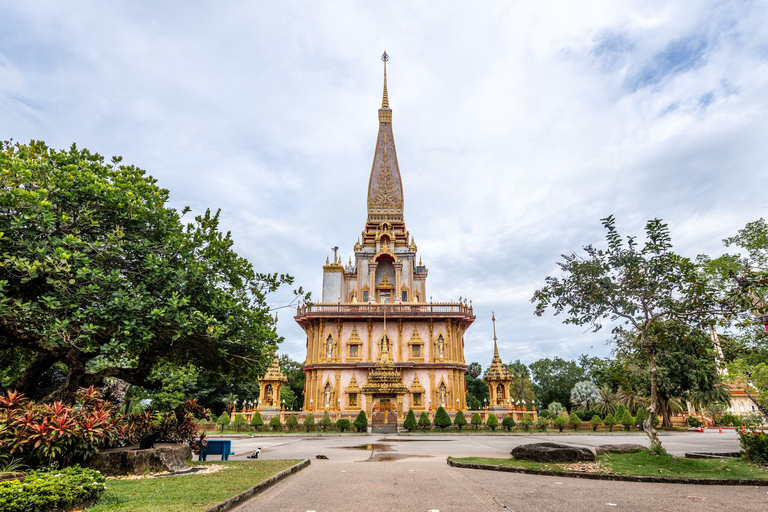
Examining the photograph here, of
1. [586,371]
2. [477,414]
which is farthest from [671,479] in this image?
[586,371]

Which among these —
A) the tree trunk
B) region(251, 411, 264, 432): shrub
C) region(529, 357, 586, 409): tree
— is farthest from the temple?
region(529, 357, 586, 409): tree

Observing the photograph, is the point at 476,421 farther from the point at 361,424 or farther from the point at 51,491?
the point at 51,491

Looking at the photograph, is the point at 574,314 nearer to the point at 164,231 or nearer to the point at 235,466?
the point at 235,466

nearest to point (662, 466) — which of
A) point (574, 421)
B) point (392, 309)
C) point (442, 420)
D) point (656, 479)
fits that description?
point (656, 479)

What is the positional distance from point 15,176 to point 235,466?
8258 millimetres

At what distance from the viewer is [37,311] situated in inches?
356

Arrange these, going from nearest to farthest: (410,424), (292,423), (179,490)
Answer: (179,490) → (410,424) → (292,423)

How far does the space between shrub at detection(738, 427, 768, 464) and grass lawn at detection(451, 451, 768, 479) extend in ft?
0.78

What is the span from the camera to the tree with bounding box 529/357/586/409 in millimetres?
65500

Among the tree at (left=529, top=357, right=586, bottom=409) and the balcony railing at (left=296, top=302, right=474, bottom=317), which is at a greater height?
the balcony railing at (left=296, top=302, right=474, bottom=317)

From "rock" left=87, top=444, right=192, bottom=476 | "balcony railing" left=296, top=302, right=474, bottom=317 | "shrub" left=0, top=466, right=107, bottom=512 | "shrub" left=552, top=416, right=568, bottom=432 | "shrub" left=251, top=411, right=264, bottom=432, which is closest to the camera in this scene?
"shrub" left=0, top=466, right=107, bottom=512

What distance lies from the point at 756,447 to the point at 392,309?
97.8 feet

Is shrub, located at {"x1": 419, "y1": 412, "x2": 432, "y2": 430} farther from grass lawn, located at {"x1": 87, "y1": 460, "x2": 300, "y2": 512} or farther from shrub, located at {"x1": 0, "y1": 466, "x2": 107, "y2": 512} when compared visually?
shrub, located at {"x1": 0, "y1": 466, "x2": 107, "y2": 512}

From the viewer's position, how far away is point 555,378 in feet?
224
